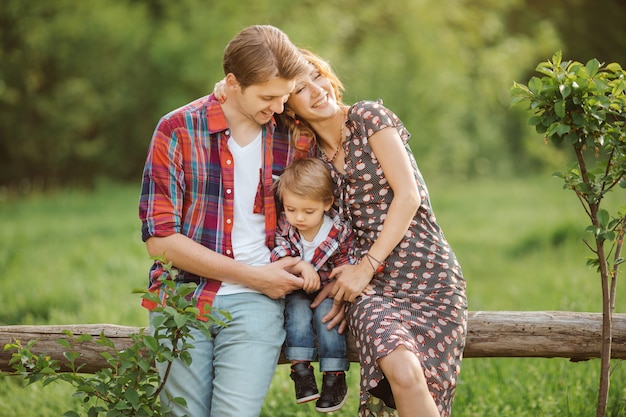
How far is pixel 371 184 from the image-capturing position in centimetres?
313

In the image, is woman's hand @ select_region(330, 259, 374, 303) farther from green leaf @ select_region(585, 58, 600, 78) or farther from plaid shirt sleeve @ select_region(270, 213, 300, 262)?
green leaf @ select_region(585, 58, 600, 78)

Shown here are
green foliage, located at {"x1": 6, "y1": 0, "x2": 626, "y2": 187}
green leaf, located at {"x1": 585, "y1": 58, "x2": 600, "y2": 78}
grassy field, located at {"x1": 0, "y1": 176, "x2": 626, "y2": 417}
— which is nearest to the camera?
green leaf, located at {"x1": 585, "y1": 58, "x2": 600, "y2": 78}

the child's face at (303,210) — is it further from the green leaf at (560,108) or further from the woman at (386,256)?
the green leaf at (560,108)

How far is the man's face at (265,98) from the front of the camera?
9.96 ft

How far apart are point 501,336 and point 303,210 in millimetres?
1034

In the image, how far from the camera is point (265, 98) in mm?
3082

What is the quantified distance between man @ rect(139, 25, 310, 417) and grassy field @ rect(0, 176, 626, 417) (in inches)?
40.8

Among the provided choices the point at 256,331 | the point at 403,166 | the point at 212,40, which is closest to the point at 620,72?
the point at 403,166

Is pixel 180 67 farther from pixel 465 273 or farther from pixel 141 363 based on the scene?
pixel 141 363

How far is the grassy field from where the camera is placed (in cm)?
393

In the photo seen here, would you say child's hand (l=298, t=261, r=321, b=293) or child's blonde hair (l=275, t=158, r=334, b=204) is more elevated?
child's blonde hair (l=275, t=158, r=334, b=204)

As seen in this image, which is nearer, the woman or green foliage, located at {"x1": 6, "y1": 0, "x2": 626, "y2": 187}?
the woman

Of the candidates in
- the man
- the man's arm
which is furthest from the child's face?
the man's arm

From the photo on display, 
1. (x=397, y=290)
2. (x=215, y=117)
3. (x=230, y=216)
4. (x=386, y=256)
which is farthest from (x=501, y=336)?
(x=215, y=117)
